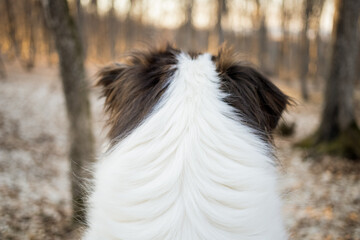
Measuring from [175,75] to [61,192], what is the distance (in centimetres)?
564

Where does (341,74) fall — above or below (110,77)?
below

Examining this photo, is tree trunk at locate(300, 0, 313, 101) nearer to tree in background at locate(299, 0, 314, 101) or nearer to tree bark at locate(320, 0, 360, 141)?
tree in background at locate(299, 0, 314, 101)

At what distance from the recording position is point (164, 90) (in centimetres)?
138

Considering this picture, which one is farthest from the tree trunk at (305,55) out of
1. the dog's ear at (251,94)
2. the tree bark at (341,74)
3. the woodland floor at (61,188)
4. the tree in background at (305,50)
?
the dog's ear at (251,94)

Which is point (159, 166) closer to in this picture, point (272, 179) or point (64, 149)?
point (272, 179)

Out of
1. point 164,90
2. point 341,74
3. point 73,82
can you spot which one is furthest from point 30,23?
point 164,90

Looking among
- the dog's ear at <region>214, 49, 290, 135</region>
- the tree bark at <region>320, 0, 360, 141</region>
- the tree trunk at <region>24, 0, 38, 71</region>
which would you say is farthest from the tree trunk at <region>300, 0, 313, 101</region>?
the tree trunk at <region>24, 0, 38, 71</region>

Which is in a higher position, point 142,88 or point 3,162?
point 142,88

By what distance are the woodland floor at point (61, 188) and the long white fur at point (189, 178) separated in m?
0.58

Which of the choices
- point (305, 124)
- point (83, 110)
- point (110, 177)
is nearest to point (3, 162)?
point (83, 110)

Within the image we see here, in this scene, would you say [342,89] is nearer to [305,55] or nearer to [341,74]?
[341,74]

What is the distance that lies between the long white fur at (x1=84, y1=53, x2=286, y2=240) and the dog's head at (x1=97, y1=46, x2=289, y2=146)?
0.09 m

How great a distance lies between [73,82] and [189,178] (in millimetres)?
3164

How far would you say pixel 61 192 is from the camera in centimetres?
608
